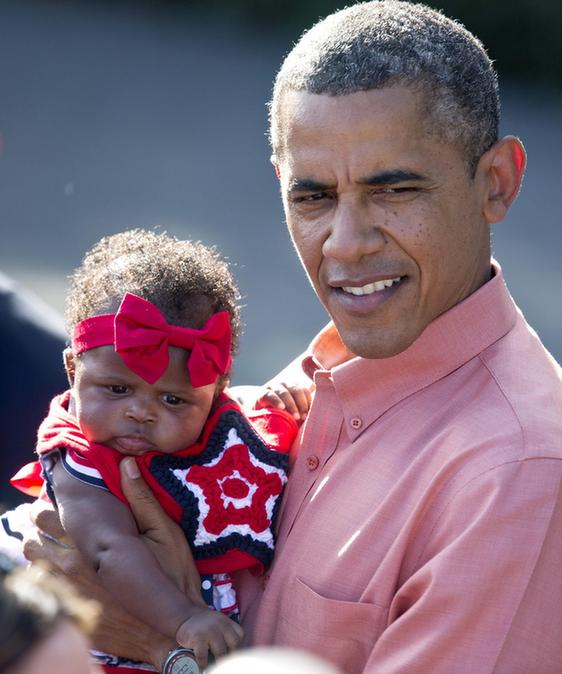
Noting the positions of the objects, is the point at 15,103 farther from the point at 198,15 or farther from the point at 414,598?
the point at 414,598

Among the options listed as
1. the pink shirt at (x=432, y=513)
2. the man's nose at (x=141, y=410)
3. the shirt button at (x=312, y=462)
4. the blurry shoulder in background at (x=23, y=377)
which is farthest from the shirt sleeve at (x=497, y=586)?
the blurry shoulder in background at (x=23, y=377)

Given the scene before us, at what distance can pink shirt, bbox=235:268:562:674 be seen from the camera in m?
2.38

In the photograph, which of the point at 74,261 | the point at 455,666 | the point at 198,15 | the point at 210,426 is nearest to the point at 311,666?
the point at 455,666

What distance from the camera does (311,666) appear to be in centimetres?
135

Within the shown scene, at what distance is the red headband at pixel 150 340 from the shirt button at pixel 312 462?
0.31 metres

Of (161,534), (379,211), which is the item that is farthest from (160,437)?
(379,211)

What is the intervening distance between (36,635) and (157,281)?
154cm

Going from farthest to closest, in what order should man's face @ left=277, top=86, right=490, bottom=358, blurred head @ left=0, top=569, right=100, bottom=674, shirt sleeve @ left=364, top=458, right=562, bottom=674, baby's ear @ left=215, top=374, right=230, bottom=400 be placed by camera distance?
baby's ear @ left=215, top=374, right=230, bottom=400 → man's face @ left=277, top=86, right=490, bottom=358 → shirt sleeve @ left=364, top=458, right=562, bottom=674 → blurred head @ left=0, top=569, right=100, bottom=674

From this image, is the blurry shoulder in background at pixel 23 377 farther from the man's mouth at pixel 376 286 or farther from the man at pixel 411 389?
the man's mouth at pixel 376 286

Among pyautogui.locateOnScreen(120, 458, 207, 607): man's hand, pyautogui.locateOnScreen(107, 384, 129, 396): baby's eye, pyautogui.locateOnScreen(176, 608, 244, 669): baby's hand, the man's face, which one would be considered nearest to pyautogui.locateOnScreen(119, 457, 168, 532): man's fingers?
pyautogui.locateOnScreen(120, 458, 207, 607): man's hand

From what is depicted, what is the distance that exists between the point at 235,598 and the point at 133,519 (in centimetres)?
30

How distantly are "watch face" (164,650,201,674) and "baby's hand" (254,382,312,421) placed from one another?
69 centimetres

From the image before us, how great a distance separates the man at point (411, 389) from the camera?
7.85 feet

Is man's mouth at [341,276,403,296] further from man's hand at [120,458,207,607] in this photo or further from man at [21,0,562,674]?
man's hand at [120,458,207,607]
